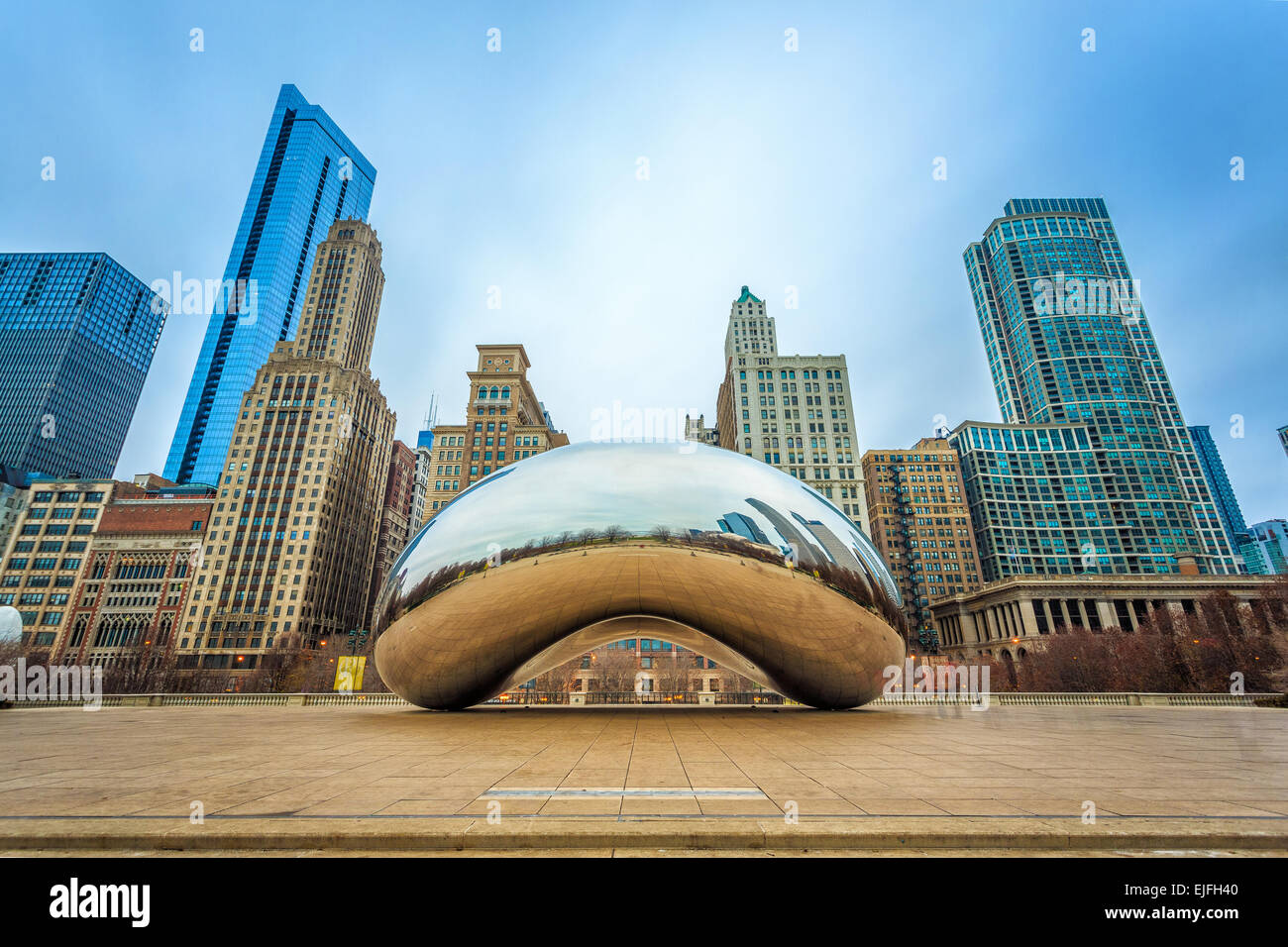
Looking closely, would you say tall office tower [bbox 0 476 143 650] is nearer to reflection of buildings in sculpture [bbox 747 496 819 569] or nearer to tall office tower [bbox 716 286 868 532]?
tall office tower [bbox 716 286 868 532]

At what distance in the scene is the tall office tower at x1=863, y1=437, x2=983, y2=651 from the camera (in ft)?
379

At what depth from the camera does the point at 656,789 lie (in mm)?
4695

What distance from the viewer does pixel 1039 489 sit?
135125mm

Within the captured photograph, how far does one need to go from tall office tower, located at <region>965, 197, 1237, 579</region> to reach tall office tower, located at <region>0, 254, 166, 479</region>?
20928cm

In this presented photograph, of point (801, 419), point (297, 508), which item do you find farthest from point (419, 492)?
point (801, 419)

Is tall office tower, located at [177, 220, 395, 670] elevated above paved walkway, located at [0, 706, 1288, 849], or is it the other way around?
tall office tower, located at [177, 220, 395, 670]

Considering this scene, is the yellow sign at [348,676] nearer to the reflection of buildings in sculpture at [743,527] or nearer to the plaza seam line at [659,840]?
the reflection of buildings in sculpture at [743,527]

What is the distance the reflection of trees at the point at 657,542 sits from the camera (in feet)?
28.7

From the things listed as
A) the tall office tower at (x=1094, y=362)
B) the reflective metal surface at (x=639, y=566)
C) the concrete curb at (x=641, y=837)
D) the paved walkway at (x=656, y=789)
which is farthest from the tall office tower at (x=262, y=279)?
the tall office tower at (x=1094, y=362)

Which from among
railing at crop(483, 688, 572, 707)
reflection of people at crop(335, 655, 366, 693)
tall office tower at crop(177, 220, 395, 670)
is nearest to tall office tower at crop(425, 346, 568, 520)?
tall office tower at crop(177, 220, 395, 670)

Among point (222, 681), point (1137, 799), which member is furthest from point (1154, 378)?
point (222, 681)
